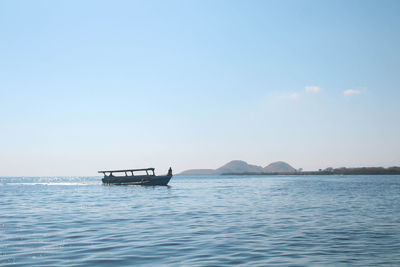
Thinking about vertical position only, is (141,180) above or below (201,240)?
above

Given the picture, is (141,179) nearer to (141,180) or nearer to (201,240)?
(141,180)

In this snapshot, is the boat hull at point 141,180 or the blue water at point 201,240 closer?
the blue water at point 201,240

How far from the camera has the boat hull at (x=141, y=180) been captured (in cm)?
7094

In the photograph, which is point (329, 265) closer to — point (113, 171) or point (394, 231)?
point (394, 231)

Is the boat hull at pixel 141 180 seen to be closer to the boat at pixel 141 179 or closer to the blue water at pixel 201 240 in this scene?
the boat at pixel 141 179

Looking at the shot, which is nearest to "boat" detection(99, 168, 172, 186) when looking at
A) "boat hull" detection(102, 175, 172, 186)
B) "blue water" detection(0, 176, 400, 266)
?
"boat hull" detection(102, 175, 172, 186)

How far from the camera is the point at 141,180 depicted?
73188 millimetres

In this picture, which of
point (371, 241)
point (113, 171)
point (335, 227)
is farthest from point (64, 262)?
point (113, 171)

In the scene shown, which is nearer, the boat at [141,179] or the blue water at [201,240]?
the blue water at [201,240]

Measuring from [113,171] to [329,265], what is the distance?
7233cm

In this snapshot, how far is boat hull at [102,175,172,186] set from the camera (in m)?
70.9

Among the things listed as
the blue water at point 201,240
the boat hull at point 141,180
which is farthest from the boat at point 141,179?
the blue water at point 201,240

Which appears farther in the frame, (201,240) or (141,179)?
(141,179)

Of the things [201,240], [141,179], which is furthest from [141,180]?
[201,240]
